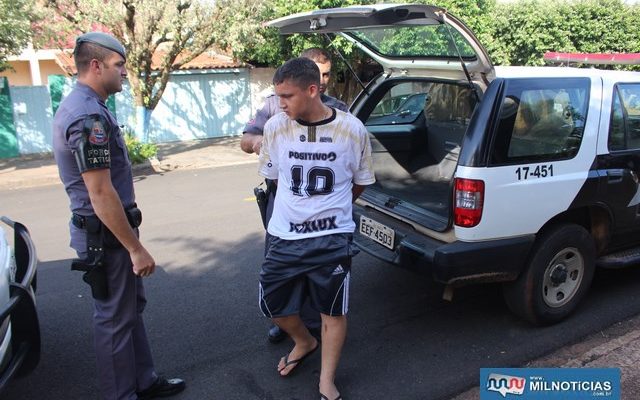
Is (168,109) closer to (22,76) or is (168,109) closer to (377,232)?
(22,76)

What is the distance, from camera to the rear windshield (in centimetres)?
336

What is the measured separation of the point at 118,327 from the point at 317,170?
123 centimetres

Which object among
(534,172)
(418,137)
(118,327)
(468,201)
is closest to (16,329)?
(118,327)

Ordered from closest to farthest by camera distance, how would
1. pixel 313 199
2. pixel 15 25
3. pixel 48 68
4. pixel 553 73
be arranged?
pixel 313 199 → pixel 553 73 → pixel 15 25 → pixel 48 68

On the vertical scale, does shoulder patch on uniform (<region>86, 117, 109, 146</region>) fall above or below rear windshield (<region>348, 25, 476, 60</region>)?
below

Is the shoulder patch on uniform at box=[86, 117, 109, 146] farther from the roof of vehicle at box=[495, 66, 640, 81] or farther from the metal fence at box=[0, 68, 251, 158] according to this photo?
the metal fence at box=[0, 68, 251, 158]

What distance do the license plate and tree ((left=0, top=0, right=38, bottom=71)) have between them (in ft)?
27.4

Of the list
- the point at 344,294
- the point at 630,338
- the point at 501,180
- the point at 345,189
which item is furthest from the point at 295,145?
the point at 630,338

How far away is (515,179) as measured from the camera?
10.4 ft

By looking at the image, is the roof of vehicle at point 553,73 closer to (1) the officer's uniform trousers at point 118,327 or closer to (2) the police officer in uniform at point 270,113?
(2) the police officer in uniform at point 270,113

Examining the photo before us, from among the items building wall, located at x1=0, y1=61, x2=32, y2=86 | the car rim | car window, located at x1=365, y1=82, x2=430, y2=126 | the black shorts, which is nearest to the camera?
the black shorts

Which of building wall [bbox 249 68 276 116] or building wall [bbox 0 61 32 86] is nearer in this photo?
building wall [bbox 249 68 276 116]

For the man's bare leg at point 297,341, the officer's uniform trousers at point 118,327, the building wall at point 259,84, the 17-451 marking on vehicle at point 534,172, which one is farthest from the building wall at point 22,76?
the 17-451 marking on vehicle at point 534,172

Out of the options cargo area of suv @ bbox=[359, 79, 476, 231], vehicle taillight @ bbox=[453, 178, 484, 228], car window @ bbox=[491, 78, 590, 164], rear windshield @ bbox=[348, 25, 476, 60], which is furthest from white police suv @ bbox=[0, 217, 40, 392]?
rear windshield @ bbox=[348, 25, 476, 60]
